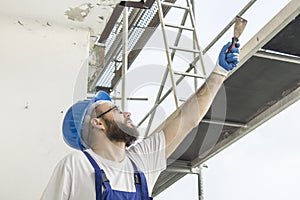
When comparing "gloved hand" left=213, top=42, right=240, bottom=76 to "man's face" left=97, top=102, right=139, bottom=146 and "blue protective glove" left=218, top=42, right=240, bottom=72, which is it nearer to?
"blue protective glove" left=218, top=42, right=240, bottom=72

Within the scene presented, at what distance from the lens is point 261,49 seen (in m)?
2.09

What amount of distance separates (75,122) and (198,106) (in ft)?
1.80

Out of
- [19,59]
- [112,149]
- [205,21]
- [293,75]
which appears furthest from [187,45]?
[112,149]

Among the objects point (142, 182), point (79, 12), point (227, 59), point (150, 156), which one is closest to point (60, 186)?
point (142, 182)

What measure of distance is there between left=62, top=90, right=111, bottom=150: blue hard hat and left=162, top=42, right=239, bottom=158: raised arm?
37 centimetres

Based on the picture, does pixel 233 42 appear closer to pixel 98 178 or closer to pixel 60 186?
pixel 98 178

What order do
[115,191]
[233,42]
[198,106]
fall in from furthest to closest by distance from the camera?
[198,106], [233,42], [115,191]

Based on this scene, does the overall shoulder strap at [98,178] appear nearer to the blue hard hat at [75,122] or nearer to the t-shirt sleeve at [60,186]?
the t-shirt sleeve at [60,186]

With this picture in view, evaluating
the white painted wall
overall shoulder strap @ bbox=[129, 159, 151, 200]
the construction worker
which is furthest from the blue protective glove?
the white painted wall

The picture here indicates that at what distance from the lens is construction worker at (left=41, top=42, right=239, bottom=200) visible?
138 cm

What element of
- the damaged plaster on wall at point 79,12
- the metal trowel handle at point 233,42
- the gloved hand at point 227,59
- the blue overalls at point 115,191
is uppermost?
the damaged plaster on wall at point 79,12

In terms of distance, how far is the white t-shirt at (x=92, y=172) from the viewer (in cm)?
137

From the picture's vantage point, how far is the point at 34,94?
197 cm

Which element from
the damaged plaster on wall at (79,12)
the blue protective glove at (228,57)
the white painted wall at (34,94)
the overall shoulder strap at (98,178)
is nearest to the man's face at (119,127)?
the overall shoulder strap at (98,178)
